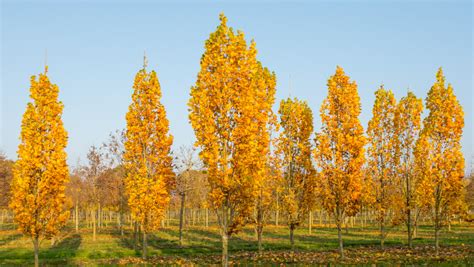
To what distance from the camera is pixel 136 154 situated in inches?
1091

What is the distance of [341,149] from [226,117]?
29.8 ft

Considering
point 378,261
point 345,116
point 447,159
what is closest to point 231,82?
point 345,116

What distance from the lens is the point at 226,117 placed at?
1667 centimetres

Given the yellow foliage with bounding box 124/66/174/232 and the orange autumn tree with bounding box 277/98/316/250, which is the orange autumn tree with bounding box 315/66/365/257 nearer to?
the orange autumn tree with bounding box 277/98/316/250

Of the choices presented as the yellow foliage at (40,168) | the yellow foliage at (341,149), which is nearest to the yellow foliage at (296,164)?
the yellow foliage at (341,149)

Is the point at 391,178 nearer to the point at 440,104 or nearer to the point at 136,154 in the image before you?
the point at 440,104

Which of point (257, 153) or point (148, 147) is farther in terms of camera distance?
point (148, 147)

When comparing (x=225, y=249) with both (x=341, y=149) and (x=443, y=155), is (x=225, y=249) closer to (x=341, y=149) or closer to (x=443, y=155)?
(x=341, y=149)

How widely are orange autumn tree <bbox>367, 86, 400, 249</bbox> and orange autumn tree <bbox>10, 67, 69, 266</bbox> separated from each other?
20.9 meters

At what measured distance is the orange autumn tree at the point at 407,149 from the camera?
93.3ft

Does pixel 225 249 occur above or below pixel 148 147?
below

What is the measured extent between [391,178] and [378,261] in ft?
29.5

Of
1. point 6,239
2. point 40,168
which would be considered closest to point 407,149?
point 40,168

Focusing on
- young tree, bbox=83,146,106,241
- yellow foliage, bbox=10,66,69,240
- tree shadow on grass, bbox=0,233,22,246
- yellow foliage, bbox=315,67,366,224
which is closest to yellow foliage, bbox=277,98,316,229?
yellow foliage, bbox=315,67,366,224
